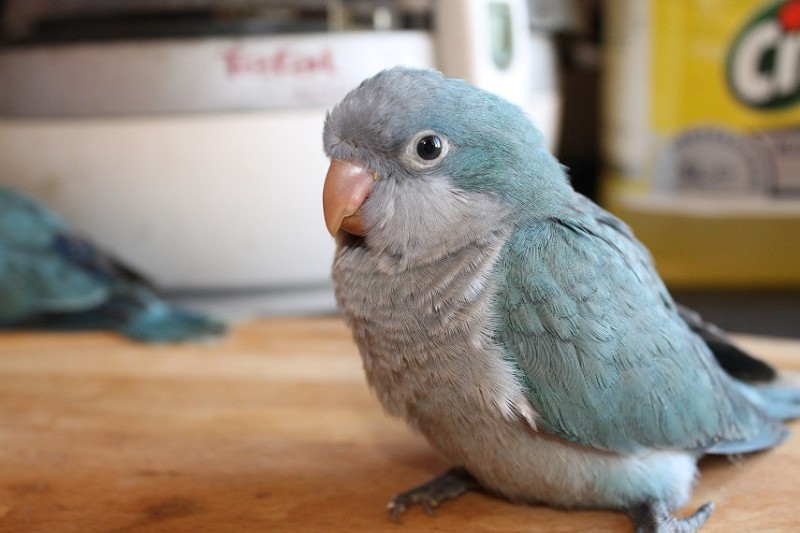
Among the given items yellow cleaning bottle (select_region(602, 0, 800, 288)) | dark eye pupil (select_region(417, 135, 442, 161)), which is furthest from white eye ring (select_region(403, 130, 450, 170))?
yellow cleaning bottle (select_region(602, 0, 800, 288))

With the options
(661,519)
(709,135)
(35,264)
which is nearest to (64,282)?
(35,264)

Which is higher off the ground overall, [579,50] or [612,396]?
[579,50]

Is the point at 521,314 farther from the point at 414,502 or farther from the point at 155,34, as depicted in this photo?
the point at 155,34

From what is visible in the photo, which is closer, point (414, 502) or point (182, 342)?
point (414, 502)

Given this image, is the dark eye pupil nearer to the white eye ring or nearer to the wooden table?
the white eye ring

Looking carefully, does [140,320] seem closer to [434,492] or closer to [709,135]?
[434,492]

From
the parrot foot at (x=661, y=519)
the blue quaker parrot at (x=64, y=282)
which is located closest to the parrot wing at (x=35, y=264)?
the blue quaker parrot at (x=64, y=282)

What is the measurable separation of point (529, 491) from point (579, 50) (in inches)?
26.1

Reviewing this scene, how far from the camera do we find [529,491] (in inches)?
15.7

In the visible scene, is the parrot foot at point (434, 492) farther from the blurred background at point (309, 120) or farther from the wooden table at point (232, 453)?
the blurred background at point (309, 120)

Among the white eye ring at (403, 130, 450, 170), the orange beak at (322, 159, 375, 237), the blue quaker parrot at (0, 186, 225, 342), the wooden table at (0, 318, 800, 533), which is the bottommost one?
the wooden table at (0, 318, 800, 533)

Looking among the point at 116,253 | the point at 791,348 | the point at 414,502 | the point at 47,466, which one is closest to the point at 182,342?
the point at 116,253

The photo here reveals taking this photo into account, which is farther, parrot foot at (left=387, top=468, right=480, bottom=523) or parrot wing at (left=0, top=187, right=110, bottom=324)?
parrot wing at (left=0, top=187, right=110, bottom=324)

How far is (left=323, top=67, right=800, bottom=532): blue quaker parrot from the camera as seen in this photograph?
364 millimetres
